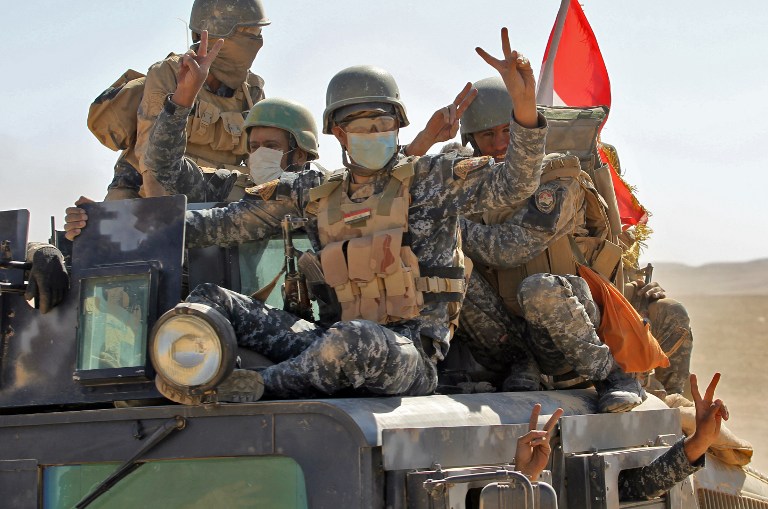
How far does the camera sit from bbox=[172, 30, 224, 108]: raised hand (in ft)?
18.5

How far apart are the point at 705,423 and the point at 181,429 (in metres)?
2.14

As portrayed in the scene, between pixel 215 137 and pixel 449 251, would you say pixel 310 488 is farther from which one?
pixel 215 137

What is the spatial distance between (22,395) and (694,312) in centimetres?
4201

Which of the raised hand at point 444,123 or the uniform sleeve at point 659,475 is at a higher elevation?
the raised hand at point 444,123

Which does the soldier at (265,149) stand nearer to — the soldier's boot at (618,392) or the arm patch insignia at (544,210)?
the arm patch insignia at (544,210)

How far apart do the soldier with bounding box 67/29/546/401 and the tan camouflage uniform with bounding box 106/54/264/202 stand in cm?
125

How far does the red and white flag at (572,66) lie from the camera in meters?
9.98

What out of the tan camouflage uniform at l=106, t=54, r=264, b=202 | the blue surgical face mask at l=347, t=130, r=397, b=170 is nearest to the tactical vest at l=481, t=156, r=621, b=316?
the blue surgical face mask at l=347, t=130, r=397, b=170

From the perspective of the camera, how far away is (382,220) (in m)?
5.46

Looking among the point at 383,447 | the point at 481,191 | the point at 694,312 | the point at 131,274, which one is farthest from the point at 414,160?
the point at 694,312

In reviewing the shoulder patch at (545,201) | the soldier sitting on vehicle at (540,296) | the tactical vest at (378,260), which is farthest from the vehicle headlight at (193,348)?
the shoulder patch at (545,201)

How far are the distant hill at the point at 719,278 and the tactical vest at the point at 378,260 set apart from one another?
68.3m

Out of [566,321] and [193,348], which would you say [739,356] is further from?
[193,348]

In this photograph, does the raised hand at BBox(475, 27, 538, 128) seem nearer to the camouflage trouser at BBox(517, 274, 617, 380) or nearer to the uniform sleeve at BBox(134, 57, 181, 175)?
the camouflage trouser at BBox(517, 274, 617, 380)
